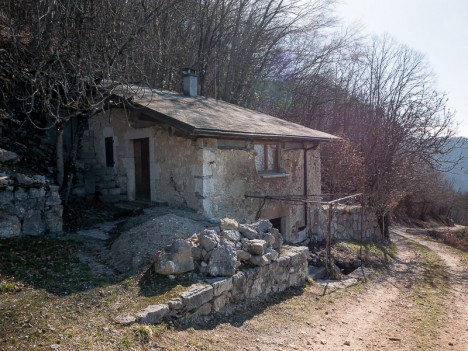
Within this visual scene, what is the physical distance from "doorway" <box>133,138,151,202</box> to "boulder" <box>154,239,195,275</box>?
181 inches

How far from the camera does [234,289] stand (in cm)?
543

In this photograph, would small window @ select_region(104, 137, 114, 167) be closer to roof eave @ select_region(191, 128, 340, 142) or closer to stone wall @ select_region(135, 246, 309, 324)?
roof eave @ select_region(191, 128, 340, 142)

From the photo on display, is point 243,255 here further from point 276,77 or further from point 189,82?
point 276,77

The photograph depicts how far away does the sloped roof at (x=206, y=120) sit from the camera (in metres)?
7.57

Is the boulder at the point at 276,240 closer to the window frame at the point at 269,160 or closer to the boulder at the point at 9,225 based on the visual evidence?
the window frame at the point at 269,160

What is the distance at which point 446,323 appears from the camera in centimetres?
649

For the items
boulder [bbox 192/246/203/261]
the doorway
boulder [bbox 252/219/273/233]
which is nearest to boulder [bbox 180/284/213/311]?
boulder [bbox 192/246/203/261]

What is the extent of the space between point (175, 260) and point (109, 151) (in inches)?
253

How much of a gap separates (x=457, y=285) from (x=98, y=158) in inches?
423

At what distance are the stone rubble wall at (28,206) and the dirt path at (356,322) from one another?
372 cm

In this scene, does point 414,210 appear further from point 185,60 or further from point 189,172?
point 189,172

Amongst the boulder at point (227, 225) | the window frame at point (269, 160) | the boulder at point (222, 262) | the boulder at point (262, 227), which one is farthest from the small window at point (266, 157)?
the boulder at point (222, 262)

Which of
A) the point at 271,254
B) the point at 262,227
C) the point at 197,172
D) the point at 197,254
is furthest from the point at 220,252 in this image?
the point at 197,172

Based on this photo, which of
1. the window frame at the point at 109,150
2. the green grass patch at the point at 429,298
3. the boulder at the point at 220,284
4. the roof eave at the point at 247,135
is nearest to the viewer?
the boulder at the point at 220,284
